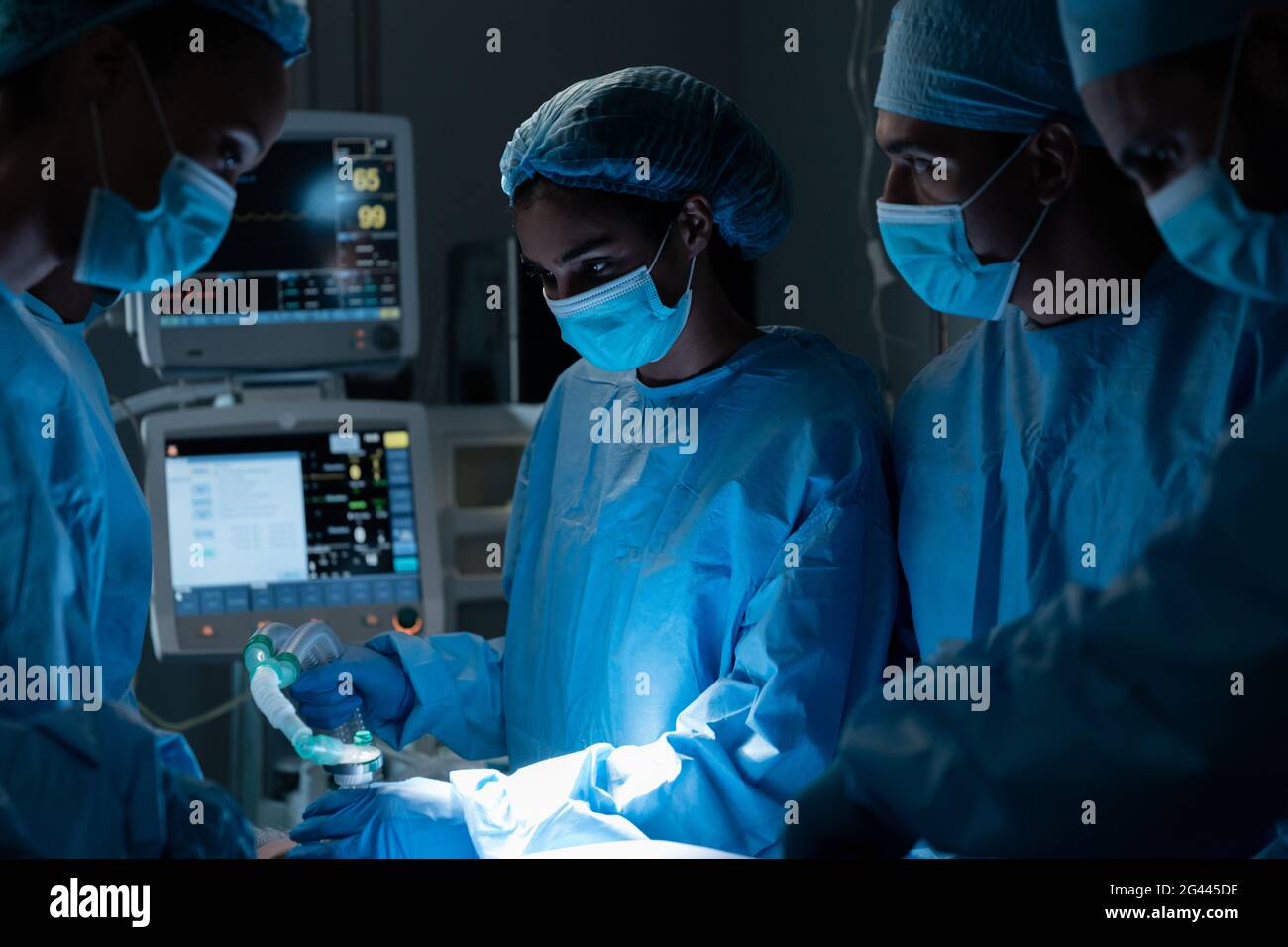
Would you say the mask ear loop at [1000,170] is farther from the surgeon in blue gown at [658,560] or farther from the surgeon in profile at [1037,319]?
the surgeon in blue gown at [658,560]

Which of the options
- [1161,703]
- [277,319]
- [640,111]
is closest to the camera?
[1161,703]

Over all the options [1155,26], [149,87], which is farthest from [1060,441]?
[149,87]

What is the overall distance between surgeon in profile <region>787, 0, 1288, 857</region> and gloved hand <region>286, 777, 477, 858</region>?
34 centimetres

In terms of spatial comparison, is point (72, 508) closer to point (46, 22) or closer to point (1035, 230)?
point (46, 22)

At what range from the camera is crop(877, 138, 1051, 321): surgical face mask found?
962 millimetres

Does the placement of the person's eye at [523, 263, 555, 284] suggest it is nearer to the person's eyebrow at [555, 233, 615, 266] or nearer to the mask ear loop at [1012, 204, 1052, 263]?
the person's eyebrow at [555, 233, 615, 266]

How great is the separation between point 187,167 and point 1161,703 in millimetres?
789

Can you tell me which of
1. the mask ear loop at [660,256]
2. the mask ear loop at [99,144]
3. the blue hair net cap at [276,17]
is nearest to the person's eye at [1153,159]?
the mask ear loop at [660,256]

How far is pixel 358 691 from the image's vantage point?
4.22 feet

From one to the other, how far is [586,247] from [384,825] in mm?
579

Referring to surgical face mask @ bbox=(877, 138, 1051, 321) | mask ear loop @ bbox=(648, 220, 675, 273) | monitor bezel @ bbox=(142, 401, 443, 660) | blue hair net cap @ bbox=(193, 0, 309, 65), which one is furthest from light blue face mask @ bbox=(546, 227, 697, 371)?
monitor bezel @ bbox=(142, 401, 443, 660)
